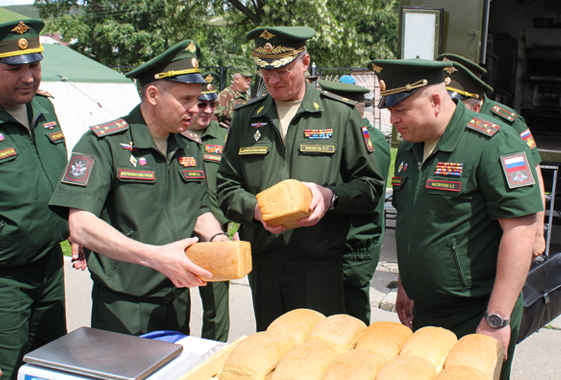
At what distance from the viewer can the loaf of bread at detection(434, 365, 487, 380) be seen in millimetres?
1492

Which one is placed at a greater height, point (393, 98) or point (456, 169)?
point (393, 98)

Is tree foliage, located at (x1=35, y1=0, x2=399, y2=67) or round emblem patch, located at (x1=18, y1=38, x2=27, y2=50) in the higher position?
tree foliage, located at (x1=35, y1=0, x2=399, y2=67)

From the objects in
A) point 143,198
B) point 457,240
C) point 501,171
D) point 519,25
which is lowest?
point 457,240

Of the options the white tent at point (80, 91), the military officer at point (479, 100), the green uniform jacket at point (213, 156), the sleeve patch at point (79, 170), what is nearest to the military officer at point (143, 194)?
the sleeve patch at point (79, 170)

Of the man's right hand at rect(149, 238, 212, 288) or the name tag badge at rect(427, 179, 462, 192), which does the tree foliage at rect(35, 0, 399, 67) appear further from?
the man's right hand at rect(149, 238, 212, 288)

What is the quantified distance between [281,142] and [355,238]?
121 cm

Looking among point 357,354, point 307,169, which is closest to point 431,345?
point 357,354

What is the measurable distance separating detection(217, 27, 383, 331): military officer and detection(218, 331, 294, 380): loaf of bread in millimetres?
1055

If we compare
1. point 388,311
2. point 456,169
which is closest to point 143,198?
point 456,169

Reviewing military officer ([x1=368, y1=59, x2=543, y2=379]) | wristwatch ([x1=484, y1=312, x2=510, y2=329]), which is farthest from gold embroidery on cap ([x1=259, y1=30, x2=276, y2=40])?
wristwatch ([x1=484, y1=312, x2=510, y2=329])

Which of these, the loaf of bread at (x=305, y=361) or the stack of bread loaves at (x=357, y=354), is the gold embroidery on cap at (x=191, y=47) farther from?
the loaf of bread at (x=305, y=361)

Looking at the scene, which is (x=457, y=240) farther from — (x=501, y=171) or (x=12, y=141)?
(x=12, y=141)

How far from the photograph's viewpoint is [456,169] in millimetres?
2365

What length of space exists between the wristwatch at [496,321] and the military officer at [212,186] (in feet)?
6.84
